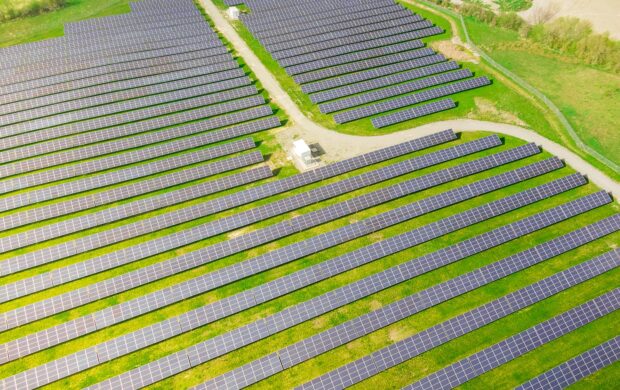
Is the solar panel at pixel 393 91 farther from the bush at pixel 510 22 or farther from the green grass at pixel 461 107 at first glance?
the bush at pixel 510 22

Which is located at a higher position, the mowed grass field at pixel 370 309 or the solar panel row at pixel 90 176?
the solar panel row at pixel 90 176

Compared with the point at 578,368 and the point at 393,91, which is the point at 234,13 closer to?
the point at 393,91

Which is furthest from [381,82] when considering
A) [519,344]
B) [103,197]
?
[103,197]

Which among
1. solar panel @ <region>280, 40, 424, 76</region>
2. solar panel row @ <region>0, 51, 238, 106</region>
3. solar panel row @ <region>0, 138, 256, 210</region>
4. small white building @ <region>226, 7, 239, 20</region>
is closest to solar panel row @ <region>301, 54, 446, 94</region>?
solar panel @ <region>280, 40, 424, 76</region>

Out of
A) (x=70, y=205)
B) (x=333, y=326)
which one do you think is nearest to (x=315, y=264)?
(x=333, y=326)

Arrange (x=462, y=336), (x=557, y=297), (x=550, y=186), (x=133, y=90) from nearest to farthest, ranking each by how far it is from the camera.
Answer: (x=462, y=336), (x=557, y=297), (x=550, y=186), (x=133, y=90)

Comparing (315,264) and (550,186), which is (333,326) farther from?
(550,186)

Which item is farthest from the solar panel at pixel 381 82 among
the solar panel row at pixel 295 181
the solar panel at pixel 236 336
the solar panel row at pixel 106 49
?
the solar panel at pixel 236 336
